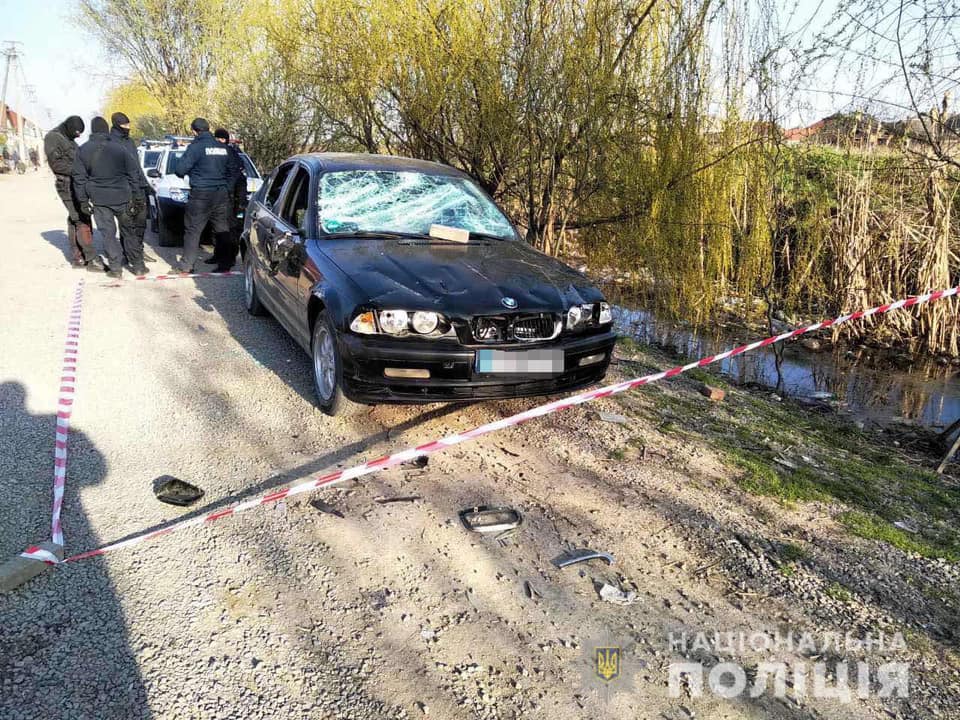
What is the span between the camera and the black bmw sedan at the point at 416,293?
3924mm

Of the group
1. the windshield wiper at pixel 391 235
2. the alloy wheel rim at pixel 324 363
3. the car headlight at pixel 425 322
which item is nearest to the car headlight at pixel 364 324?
the car headlight at pixel 425 322

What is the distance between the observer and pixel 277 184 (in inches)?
247

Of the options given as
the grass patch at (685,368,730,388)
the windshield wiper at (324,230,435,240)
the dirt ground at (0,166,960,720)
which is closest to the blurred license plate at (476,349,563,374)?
the dirt ground at (0,166,960,720)

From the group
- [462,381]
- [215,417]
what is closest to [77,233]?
[215,417]

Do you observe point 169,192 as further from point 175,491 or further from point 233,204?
point 175,491

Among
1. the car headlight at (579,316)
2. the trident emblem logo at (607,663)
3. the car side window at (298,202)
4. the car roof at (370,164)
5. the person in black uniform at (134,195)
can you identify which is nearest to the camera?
the trident emblem logo at (607,663)

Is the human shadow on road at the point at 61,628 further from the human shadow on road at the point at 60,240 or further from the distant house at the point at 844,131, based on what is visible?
the human shadow on road at the point at 60,240

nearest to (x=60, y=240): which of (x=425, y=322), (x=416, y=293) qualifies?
(x=416, y=293)

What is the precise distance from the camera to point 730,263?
7.58 m

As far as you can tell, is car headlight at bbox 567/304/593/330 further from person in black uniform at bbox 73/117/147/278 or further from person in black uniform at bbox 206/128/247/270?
person in black uniform at bbox 73/117/147/278

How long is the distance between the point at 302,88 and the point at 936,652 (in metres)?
12.1

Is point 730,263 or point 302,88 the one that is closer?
point 730,263

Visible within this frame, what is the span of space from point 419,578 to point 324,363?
1994 millimetres

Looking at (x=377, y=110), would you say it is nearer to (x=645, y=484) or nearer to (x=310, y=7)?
(x=310, y=7)
